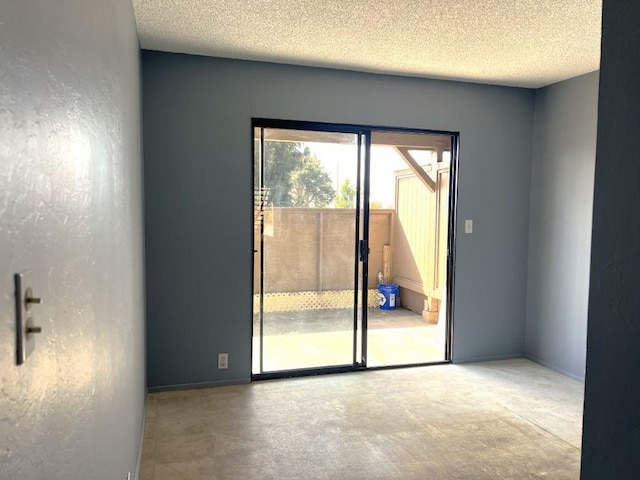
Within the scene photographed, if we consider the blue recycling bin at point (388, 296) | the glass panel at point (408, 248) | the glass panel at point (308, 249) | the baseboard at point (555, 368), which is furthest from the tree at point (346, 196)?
the blue recycling bin at point (388, 296)

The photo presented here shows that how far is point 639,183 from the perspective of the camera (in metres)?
1.02

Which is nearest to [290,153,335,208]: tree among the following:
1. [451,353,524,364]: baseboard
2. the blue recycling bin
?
[451,353,524,364]: baseboard

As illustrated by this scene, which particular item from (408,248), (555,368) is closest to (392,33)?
(555,368)

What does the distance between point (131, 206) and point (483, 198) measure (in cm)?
314

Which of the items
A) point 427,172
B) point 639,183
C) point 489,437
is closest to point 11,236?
point 639,183

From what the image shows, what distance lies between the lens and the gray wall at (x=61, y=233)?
0.62 m

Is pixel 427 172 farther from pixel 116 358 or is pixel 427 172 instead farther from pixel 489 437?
pixel 116 358

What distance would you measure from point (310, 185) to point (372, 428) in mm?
1916

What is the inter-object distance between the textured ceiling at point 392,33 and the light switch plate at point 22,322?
2.40 meters

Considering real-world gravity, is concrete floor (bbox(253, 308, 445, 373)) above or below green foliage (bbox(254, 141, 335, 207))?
below

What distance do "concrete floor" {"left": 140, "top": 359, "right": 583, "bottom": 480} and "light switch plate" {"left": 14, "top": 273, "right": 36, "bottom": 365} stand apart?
2099 mm

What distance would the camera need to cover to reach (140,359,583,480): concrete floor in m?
2.58

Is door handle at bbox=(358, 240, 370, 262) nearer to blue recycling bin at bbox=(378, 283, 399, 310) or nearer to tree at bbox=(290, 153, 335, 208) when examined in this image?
tree at bbox=(290, 153, 335, 208)

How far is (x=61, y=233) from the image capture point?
2.98 ft
